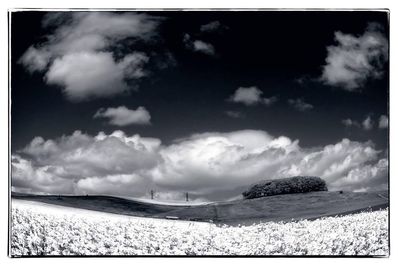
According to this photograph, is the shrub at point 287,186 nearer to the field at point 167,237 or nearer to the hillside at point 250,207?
the hillside at point 250,207

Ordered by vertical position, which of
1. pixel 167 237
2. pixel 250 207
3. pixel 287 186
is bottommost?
pixel 167 237

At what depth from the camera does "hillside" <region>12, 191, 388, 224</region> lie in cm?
1489

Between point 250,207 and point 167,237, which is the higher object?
point 250,207

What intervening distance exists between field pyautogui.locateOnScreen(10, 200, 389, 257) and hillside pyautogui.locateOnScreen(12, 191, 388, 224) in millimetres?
216

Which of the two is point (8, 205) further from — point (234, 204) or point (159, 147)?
point (234, 204)

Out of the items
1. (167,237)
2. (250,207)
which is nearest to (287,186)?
(250,207)

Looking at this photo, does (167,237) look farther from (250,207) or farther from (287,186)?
(287,186)

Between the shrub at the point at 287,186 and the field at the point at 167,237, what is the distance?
78 cm

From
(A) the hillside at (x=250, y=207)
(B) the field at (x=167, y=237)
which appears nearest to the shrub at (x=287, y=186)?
(A) the hillside at (x=250, y=207)

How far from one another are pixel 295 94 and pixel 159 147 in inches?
126

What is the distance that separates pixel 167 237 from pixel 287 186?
116 inches

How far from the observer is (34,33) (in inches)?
575

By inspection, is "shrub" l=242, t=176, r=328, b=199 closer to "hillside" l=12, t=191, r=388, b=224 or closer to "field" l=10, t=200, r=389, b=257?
"hillside" l=12, t=191, r=388, b=224

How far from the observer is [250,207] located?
1531 cm
